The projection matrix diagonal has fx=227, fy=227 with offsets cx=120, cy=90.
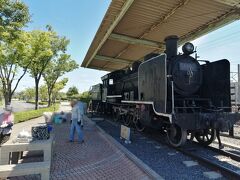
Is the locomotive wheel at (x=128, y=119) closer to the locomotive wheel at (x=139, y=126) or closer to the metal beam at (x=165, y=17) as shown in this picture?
the locomotive wheel at (x=139, y=126)

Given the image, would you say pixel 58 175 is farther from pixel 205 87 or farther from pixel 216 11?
pixel 216 11

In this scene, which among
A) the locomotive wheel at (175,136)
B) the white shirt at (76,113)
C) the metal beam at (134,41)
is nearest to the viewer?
the locomotive wheel at (175,136)

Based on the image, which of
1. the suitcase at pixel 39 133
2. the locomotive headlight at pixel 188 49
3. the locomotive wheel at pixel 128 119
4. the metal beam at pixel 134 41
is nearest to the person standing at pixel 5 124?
the suitcase at pixel 39 133

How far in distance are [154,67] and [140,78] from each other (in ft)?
4.47

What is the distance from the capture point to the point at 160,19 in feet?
33.4

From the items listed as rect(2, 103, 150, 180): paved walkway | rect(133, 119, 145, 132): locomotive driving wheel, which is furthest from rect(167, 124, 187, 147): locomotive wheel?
rect(133, 119, 145, 132): locomotive driving wheel

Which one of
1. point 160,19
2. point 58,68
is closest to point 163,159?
point 160,19

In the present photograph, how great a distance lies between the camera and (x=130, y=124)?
11.3 metres

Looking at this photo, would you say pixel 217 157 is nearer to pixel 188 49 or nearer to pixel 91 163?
pixel 91 163

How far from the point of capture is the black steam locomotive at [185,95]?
6501 mm

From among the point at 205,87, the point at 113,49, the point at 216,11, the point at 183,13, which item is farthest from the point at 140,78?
the point at 113,49

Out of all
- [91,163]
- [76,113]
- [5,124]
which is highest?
[76,113]

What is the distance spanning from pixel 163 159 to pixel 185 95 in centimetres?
243

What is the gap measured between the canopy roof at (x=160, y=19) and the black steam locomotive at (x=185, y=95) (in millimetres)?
2017
